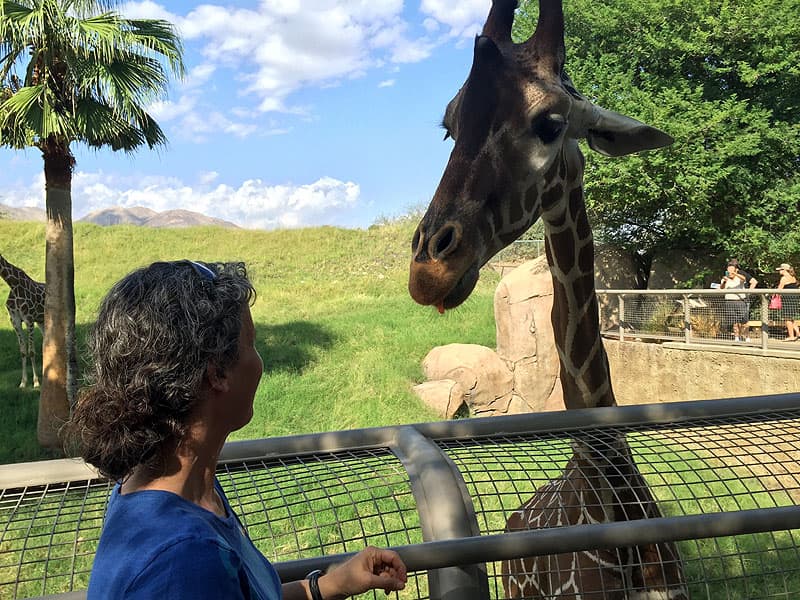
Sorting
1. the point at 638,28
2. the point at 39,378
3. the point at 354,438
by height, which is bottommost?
the point at 39,378

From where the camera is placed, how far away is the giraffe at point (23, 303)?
11.4 metres

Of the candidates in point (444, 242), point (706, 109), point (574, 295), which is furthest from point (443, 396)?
point (444, 242)

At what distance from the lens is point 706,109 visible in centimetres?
1104

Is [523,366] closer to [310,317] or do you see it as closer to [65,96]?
[310,317]

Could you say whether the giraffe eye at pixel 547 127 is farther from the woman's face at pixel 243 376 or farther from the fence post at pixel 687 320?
the fence post at pixel 687 320

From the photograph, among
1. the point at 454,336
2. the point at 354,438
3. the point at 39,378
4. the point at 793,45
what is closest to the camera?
the point at 354,438

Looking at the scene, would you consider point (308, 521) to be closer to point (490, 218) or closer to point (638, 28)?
point (490, 218)

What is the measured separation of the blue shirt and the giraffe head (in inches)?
52.3

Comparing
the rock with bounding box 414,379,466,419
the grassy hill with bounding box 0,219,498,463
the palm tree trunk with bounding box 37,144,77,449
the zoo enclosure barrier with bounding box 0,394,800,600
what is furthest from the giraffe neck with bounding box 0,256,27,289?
the zoo enclosure barrier with bounding box 0,394,800,600

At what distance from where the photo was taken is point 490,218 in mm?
2316

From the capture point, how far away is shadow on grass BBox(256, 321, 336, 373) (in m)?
12.6

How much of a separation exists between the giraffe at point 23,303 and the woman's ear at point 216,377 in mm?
Answer: 12234

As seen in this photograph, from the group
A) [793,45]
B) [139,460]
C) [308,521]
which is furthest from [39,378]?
[793,45]

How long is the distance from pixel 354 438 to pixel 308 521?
5.15 meters
